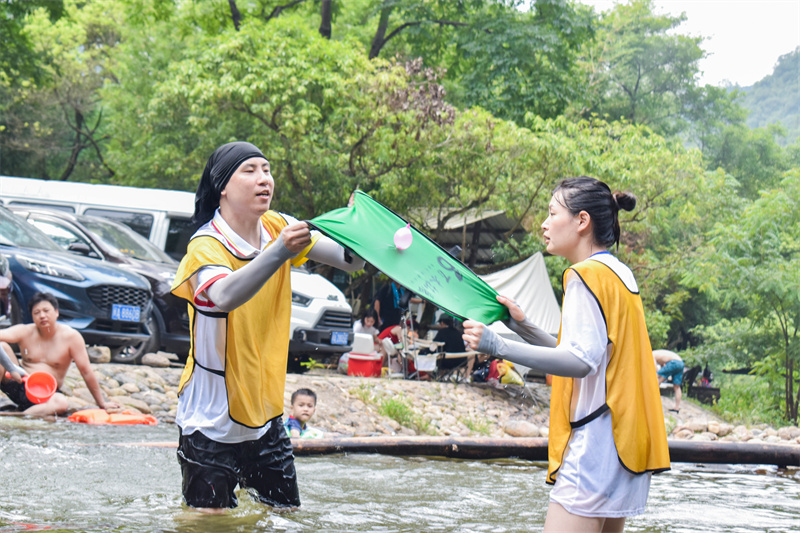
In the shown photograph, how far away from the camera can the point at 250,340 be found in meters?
→ 3.48

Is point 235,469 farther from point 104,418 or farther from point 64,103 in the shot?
point 64,103

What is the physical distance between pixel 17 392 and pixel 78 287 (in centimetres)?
219

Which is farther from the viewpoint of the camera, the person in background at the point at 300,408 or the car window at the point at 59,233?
the car window at the point at 59,233

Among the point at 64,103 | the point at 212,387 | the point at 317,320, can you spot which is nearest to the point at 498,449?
the point at 212,387

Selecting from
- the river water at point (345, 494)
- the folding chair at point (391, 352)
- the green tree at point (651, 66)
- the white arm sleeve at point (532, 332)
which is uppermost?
the green tree at point (651, 66)

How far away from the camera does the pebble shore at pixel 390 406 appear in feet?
32.8

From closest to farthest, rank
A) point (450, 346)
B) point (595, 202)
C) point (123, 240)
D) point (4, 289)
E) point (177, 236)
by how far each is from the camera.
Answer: point (595, 202), point (4, 289), point (123, 240), point (177, 236), point (450, 346)

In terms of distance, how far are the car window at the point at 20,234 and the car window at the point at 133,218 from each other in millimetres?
3404

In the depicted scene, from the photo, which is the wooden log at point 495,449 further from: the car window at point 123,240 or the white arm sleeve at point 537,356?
the car window at point 123,240

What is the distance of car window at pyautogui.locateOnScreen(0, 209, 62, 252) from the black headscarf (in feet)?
25.7

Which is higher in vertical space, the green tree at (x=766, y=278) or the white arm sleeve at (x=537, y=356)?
the green tree at (x=766, y=278)

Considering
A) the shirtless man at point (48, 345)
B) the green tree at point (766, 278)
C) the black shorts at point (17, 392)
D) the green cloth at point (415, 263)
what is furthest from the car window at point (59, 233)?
the green tree at point (766, 278)

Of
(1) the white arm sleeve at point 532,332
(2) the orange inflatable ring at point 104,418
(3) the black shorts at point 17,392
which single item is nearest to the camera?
(1) the white arm sleeve at point 532,332

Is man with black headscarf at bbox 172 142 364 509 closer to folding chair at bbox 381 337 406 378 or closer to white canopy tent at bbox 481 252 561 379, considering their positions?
folding chair at bbox 381 337 406 378
